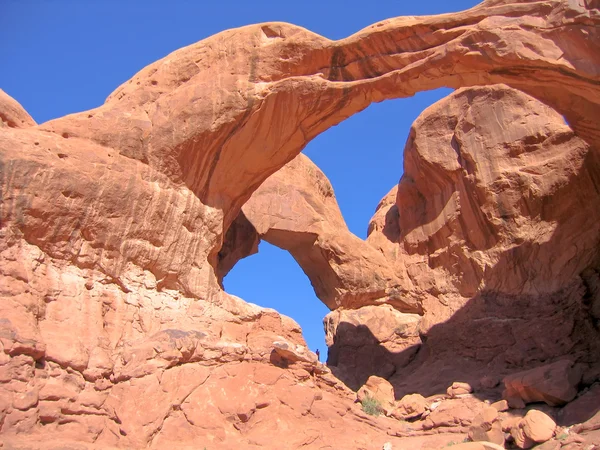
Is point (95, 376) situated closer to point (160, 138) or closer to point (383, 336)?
point (160, 138)

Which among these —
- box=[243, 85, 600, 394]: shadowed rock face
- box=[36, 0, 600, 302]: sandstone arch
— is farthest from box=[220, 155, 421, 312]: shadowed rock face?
box=[36, 0, 600, 302]: sandstone arch

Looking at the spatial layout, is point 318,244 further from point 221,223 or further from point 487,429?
point 487,429

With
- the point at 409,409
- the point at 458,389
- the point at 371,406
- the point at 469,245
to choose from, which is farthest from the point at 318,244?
the point at 409,409

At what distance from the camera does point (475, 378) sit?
17.0 meters

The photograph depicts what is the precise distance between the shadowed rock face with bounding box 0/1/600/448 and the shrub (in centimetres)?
117

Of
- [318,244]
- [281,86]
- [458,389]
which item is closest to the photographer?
[281,86]

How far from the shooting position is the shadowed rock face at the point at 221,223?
10.3 m

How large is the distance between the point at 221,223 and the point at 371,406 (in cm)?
524

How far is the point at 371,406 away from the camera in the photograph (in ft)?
46.5

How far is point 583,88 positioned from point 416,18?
361cm

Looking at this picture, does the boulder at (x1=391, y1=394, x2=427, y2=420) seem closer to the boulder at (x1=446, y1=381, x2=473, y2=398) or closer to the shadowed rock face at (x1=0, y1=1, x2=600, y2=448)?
the shadowed rock face at (x1=0, y1=1, x2=600, y2=448)

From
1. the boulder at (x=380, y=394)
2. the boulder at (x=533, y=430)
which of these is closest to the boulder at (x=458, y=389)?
the boulder at (x=380, y=394)

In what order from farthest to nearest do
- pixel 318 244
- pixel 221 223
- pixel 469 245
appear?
pixel 318 244 < pixel 469 245 < pixel 221 223

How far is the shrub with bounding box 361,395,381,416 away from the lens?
45.9ft
